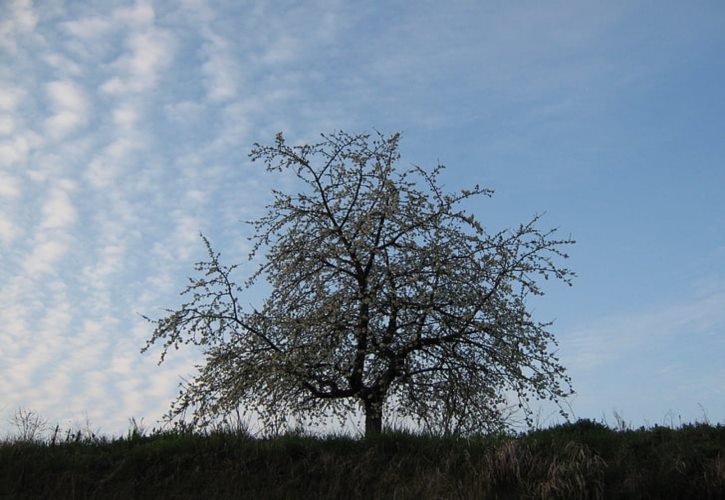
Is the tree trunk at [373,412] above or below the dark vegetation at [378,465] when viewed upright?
above

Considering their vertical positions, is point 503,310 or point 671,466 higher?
point 503,310

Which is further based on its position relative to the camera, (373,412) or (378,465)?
(373,412)

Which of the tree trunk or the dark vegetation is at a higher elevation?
the tree trunk

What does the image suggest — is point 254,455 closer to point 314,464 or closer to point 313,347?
point 314,464

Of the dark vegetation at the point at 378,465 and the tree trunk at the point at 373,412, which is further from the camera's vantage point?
the tree trunk at the point at 373,412

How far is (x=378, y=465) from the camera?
11617 millimetres

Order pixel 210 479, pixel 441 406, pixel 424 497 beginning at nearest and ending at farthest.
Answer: pixel 424 497
pixel 210 479
pixel 441 406

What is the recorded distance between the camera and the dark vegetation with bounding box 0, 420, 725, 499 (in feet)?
34.0

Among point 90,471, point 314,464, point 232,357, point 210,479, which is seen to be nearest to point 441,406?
point 232,357

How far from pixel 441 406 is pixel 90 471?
918cm

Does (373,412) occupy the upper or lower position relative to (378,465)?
upper

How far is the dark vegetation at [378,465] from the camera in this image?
10.4 metres

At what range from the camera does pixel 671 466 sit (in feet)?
35.1

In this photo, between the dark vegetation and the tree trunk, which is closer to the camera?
the dark vegetation
